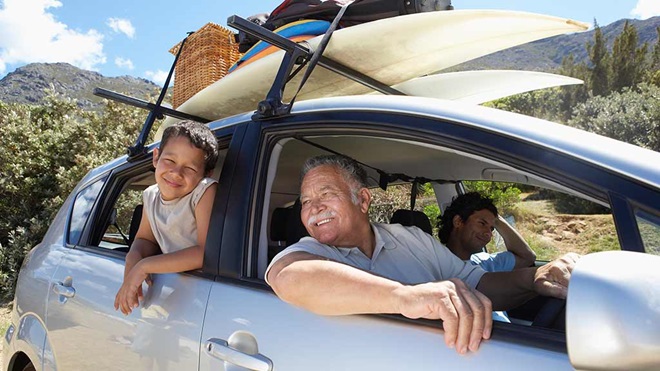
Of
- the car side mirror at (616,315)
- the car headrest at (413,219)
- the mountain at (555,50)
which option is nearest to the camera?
the car side mirror at (616,315)

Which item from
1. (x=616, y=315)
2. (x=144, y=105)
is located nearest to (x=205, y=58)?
(x=144, y=105)

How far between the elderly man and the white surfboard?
1.03m

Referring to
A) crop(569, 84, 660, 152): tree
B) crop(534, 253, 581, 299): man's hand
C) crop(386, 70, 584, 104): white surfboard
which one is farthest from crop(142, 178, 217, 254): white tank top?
crop(569, 84, 660, 152): tree

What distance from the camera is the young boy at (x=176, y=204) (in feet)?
6.15

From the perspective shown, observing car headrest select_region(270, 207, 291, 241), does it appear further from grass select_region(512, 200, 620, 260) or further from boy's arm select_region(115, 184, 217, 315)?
grass select_region(512, 200, 620, 260)

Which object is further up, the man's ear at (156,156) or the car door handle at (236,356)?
the man's ear at (156,156)

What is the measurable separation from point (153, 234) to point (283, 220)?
67cm

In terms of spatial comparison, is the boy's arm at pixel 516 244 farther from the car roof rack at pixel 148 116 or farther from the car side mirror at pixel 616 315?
the car side mirror at pixel 616 315

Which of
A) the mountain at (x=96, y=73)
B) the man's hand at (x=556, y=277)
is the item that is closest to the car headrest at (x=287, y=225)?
the man's hand at (x=556, y=277)

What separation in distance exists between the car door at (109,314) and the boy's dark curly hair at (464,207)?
1801 millimetres

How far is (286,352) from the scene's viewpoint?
1.38 m

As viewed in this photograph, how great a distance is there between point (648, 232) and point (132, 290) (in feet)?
4.95

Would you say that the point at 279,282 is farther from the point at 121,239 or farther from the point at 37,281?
the point at 121,239

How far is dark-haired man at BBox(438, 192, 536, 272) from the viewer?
3135mm
